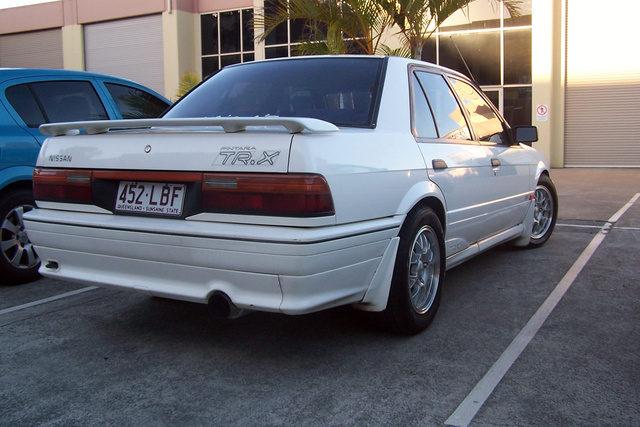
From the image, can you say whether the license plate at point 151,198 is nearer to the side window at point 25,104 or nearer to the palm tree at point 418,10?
the side window at point 25,104

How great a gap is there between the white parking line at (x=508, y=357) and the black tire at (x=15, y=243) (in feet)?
11.9

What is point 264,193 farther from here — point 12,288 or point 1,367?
point 12,288

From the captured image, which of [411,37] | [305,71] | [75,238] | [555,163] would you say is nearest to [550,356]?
[305,71]

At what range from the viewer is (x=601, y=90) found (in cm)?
1875

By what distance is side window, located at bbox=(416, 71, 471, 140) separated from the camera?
4.15m

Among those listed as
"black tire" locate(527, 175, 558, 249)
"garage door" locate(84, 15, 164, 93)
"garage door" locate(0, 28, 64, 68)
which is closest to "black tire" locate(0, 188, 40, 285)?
"black tire" locate(527, 175, 558, 249)

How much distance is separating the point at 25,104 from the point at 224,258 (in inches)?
124

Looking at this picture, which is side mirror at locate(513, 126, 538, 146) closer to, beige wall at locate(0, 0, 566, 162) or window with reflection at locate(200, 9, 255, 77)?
beige wall at locate(0, 0, 566, 162)

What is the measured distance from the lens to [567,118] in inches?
762

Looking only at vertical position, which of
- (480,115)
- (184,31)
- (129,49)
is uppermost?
(184,31)

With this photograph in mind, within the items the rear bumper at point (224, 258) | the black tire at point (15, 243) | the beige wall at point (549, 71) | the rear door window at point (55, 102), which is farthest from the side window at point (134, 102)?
the beige wall at point (549, 71)

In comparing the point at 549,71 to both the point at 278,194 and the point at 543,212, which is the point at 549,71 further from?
the point at 278,194

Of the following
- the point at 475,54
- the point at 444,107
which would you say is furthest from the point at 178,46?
the point at 444,107

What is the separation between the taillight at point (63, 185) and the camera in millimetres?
3369
